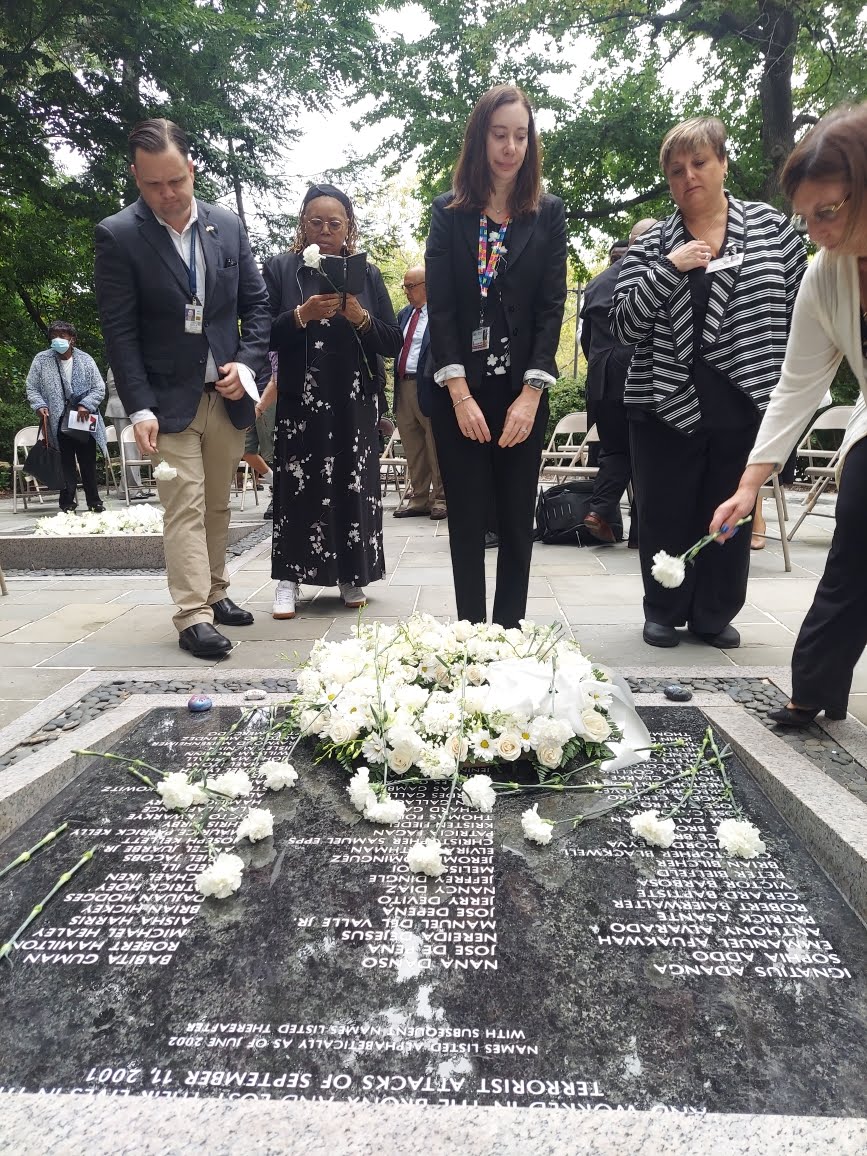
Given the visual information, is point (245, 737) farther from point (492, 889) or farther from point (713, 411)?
point (713, 411)

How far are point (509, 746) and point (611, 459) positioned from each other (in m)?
4.29

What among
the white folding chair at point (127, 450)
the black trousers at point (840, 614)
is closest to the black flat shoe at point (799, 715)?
the black trousers at point (840, 614)

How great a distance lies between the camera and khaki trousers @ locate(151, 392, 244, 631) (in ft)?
11.2

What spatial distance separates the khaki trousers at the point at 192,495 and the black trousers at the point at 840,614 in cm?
244

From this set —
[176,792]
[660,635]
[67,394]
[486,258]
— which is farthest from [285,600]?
[67,394]

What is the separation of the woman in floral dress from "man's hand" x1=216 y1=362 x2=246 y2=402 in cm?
46

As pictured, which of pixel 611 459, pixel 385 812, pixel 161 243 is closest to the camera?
pixel 385 812

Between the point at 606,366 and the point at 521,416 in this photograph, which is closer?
the point at 521,416

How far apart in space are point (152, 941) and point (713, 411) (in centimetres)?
275

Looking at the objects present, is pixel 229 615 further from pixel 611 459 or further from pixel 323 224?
pixel 611 459

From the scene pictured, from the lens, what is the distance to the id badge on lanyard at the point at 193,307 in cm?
334

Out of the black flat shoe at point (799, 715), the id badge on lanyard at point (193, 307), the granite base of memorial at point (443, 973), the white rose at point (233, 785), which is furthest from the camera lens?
the id badge on lanyard at point (193, 307)

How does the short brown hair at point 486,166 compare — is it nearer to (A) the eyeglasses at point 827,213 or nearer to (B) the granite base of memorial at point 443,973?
(A) the eyeglasses at point 827,213

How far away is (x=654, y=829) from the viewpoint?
176 cm
